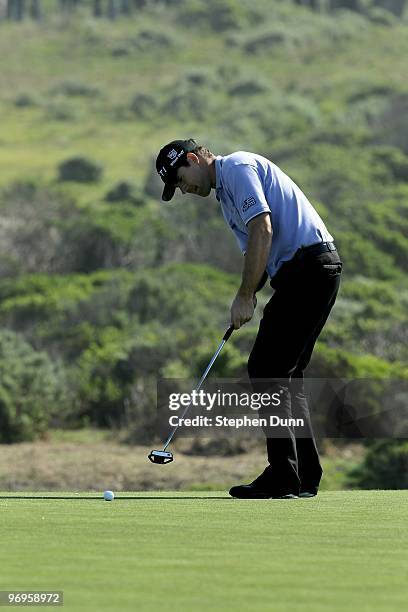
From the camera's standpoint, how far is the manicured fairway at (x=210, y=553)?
3797 millimetres

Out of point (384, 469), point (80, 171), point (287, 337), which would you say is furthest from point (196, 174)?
point (80, 171)

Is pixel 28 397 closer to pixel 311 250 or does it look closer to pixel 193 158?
pixel 193 158

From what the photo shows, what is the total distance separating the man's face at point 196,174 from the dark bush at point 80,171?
4614cm

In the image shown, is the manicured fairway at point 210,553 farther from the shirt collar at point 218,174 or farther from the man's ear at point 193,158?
the man's ear at point 193,158

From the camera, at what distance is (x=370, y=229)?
38.8 m

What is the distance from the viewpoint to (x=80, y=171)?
53750mm

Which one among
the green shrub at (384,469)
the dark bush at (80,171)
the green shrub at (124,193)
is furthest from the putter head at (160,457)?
the dark bush at (80,171)

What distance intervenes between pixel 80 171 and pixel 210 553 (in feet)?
163

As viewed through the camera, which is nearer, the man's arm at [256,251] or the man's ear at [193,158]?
the man's arm at [256,251]

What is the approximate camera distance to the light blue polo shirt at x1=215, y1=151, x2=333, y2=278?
7.18 m

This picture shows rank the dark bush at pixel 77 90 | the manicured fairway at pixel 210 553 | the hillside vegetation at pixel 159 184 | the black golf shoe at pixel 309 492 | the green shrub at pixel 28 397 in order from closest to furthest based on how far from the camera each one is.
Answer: the manicured fairway at pixel 210 553 → the black golf shoe at pixel 309 492 → the green shrub at pixel 28 397 → the hillside vegetation at pixel 159 184 → the dark bush at pixel 77 90

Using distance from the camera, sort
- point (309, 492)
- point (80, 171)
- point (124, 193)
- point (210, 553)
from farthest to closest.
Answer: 1. point (80, 171)
2. point (124, 193)
3. point (309, 492)
4. point (210, 553)

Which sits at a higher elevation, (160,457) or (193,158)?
(193,158)

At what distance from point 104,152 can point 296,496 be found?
53.4 m
